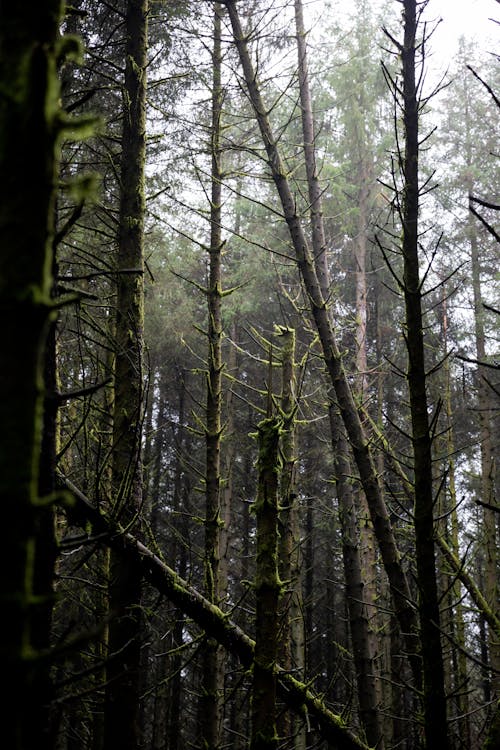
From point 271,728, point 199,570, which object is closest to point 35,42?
point 271,728

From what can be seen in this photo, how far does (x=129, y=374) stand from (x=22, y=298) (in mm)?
3430

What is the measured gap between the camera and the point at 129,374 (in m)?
4.43

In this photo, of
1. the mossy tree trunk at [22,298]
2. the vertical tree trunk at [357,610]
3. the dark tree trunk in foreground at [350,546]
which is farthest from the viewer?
the dark tree trunk in foreground at [350,546]

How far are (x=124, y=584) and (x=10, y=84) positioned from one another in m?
3.40

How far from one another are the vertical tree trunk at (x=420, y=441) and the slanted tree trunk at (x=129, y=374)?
1661 mm

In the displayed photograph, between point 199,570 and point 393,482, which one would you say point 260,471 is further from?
point 199,570

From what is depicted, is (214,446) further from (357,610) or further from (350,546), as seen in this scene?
(357,610)

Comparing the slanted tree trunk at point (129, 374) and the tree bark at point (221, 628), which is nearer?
the tree bark at point (221, 628)

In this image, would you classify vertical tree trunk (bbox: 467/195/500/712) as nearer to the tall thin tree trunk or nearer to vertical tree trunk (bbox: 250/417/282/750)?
the tall thin tree trunk

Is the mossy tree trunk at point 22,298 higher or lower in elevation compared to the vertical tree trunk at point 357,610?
higher

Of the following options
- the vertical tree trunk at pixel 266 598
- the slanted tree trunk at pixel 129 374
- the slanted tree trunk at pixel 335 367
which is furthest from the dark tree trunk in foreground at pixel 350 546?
the slanted tree trunk at pixel 129 374

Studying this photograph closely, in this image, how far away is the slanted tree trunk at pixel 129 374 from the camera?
3.71 metres

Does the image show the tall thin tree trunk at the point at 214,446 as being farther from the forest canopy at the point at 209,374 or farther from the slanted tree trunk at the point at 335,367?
the slanted tree trunk at the point at 335,367

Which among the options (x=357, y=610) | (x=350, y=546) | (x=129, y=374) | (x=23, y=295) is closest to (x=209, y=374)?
(x=350, y=546)
